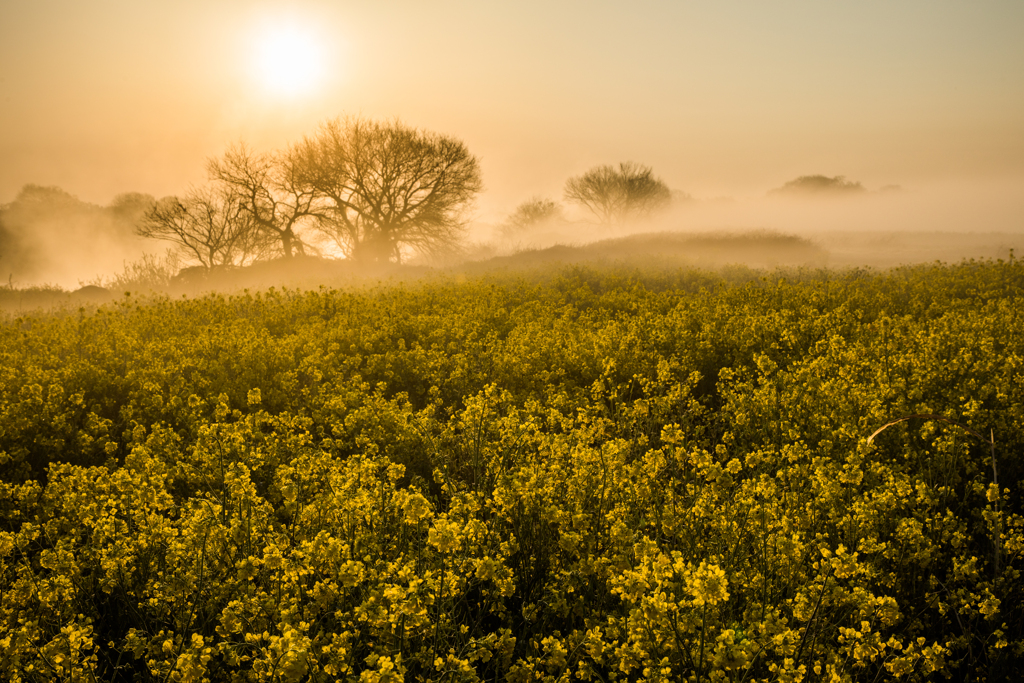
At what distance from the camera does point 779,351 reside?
26.1 feet

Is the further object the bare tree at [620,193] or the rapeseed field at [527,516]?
the bare tree at [620,193]

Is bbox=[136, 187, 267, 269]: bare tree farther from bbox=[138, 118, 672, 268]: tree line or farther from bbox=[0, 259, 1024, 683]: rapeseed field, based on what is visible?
bbox=[0, 259, 1024, 683]: rapeseed field

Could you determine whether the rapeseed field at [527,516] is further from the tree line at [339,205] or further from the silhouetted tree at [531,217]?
the silhouetted tree at [531,217]

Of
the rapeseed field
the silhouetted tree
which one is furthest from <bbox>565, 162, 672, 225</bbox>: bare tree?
the rapeseed field

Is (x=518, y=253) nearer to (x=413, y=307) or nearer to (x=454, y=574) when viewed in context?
(x=413, y=307)

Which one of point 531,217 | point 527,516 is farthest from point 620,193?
point 527,516

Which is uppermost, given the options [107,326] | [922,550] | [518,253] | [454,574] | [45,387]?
[518,253]

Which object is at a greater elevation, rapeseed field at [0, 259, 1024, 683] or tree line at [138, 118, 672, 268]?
tree line at [138, 118, 672, 268]

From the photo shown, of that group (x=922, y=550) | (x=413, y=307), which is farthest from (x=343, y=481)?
(x=413, y=307)

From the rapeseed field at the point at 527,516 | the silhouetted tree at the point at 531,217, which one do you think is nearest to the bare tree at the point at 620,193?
the silhouetted tree at the point at 531,217

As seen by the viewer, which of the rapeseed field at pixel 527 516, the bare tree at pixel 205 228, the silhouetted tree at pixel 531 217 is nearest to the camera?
the rapeseed field at pixel 527 516

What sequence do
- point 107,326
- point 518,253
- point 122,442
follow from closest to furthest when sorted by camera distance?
point 122,442 → point 107,326 → point 518,253

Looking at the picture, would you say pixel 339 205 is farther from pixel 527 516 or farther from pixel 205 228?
pixel 527 516

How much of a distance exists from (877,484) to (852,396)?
144cm
